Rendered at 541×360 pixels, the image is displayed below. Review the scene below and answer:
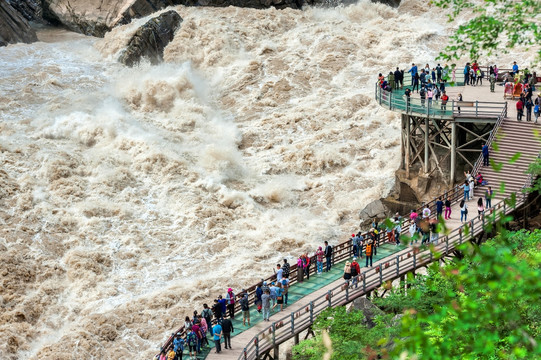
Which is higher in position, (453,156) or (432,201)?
(453,156)

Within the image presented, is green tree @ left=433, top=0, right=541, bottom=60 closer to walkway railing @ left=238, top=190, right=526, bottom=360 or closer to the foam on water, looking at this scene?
walkway railing @ left=238, top=190, right=526, bottom=360

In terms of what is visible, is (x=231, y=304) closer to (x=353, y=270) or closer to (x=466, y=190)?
(x=353, y=270)

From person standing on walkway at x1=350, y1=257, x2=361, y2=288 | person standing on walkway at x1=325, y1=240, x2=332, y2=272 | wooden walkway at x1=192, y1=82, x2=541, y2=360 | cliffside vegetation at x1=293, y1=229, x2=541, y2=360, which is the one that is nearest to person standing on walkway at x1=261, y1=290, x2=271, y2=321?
wooden walkway at x1=192, y1=82, x2=541, y2=360

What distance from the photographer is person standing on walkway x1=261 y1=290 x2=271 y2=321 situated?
68.8ft

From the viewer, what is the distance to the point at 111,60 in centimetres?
5019

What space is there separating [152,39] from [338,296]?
32750 mm

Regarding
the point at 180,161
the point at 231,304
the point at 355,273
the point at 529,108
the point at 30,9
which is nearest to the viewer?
the point at 231,304

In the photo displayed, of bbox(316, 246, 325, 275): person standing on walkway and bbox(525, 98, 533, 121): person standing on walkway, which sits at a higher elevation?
bbox(525, 98, 533, 121): person standing on walkway

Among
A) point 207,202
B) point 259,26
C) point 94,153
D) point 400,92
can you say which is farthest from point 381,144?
point 259,26

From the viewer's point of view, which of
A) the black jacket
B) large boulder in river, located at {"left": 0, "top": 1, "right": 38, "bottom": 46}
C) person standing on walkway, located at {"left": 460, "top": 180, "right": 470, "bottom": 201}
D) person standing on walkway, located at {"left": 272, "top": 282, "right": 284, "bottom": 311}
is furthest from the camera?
large boulder in river, located at {"left": 0, "top": 1, "right": 38, "bottom": 46}

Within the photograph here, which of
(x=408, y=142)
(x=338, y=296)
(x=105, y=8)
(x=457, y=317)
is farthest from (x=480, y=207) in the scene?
(x=105, y=8)

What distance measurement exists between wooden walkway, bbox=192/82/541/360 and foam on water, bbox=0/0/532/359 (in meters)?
5.34

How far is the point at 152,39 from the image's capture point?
50.8 metres

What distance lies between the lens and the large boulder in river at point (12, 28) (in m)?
51.8
